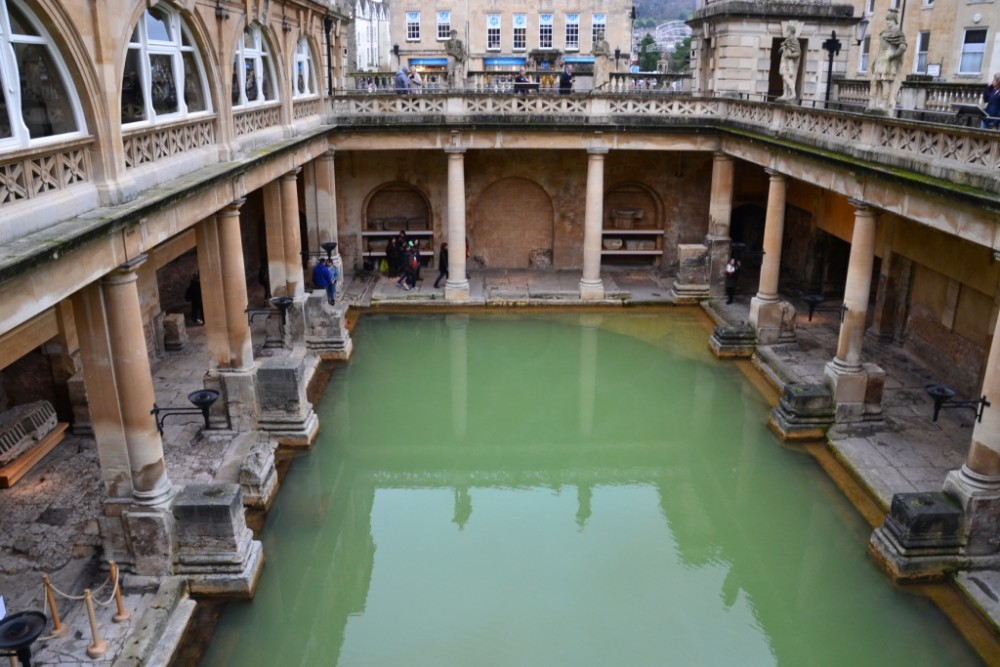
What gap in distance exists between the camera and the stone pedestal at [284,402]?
551 inches

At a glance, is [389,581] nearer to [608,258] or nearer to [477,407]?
[477,407]

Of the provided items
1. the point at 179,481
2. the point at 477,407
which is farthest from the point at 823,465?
the point at 179,481

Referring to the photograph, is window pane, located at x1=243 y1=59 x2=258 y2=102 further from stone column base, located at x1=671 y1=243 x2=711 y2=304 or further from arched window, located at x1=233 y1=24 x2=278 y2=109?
stone column base, located at x1=671 y1=243 x2=711 y2=304

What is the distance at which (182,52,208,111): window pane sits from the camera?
1196 cm

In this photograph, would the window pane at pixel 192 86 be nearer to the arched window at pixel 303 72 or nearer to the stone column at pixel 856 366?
the arched window at pixel 303 72

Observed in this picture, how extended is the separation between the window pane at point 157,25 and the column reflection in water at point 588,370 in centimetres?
953

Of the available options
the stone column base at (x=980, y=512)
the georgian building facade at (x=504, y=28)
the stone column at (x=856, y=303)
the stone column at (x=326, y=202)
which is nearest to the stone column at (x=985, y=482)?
the stone column base at (x=980, y=512)

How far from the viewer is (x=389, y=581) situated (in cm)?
1088

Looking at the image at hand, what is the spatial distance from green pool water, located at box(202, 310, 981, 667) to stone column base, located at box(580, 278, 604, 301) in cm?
394

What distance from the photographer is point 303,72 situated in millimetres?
18984

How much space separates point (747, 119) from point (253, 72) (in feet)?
37.7

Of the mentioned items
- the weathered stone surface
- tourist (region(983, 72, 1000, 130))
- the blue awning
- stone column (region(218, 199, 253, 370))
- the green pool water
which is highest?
the blue awning

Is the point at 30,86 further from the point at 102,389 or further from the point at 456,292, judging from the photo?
the point at 456,292

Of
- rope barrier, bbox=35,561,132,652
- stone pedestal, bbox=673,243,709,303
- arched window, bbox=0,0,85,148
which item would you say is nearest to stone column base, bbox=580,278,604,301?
stone pedestal, bbox=673,243,709,303
